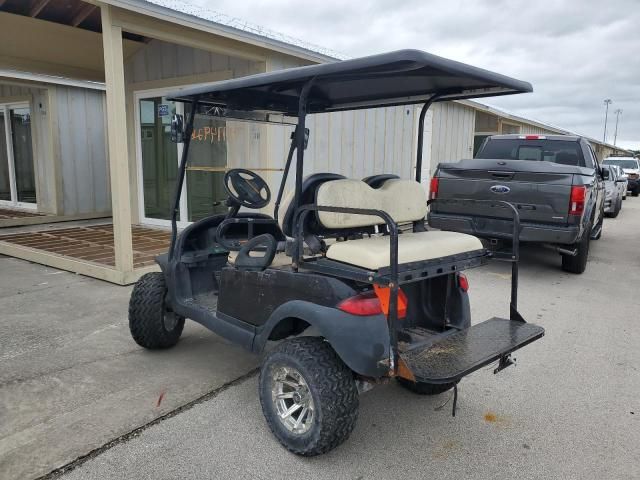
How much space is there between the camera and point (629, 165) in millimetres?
21484

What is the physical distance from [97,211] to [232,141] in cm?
445

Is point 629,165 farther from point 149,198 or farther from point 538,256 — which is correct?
point 149,198

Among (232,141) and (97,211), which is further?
(97,211)

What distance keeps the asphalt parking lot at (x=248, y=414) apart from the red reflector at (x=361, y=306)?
78 centimetres

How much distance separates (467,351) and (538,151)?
19.7 ft

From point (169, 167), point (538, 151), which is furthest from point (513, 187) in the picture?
point (169, 167)

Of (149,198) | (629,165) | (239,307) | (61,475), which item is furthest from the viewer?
(629,165)

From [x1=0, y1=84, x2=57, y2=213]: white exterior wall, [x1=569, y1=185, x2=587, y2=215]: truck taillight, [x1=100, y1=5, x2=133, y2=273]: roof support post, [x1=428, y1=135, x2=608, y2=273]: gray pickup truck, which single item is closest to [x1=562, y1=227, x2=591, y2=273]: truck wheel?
[x1=428, y1=135, x2=608, y2=273]: gray pickup truck

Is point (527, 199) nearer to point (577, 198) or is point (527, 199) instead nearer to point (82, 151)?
point (577, 198)

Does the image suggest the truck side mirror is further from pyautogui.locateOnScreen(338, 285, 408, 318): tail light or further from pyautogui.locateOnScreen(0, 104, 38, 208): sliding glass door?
pyautogui.locateOnScreen(0, 104, 38, 208): sliding glass door

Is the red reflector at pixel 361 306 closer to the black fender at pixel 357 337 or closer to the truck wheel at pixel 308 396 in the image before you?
the black fender at pixel 357 337

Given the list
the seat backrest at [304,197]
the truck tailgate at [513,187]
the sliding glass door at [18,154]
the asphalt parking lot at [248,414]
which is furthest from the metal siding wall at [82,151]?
the seat backrest at [304,197]

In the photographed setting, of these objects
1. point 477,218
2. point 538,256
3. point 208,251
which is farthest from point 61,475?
point 538,256

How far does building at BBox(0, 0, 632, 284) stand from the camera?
220 inches
